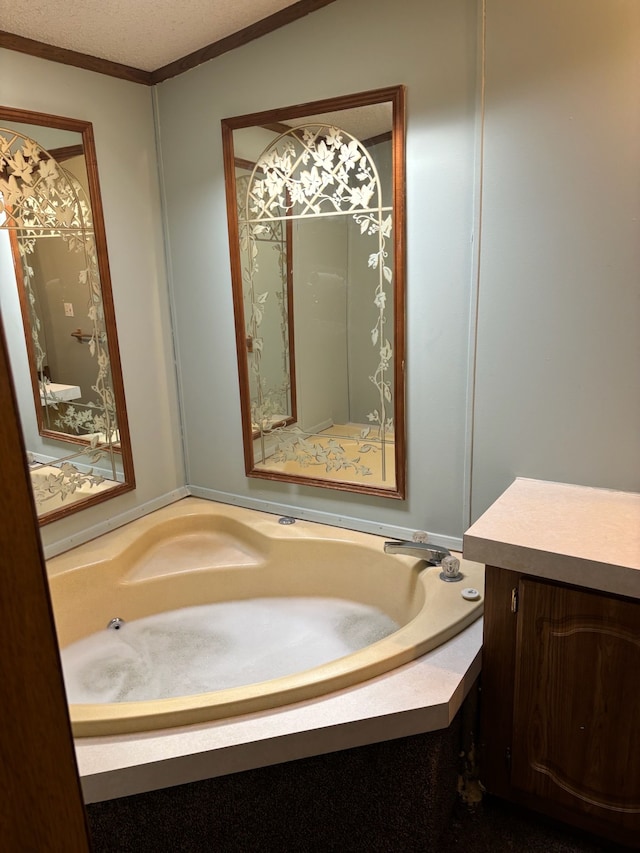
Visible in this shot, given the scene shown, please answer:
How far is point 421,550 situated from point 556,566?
67cm

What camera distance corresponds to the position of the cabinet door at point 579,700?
1.49 meters

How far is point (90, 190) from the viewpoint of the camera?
7.64ft

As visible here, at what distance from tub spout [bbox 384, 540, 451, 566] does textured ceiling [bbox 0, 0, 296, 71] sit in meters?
1.90

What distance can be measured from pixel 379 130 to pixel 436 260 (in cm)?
48

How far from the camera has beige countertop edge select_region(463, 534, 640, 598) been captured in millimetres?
1423

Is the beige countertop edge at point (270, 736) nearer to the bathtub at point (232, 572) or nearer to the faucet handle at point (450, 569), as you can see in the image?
the bathtub at point (232, 572)

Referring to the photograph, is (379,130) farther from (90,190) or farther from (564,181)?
(90,190)

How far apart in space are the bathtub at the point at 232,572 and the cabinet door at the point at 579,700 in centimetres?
29

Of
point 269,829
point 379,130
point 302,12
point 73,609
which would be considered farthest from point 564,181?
point 73,609

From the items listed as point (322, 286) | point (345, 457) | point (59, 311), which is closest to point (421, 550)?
point (345, 457)

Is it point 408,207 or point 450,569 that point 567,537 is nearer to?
point 450,569

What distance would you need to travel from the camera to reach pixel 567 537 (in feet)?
5.18

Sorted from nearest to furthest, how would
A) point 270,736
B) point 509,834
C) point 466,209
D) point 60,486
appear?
point 270,736 < point 509,834 < point 466,209 < point 60,486

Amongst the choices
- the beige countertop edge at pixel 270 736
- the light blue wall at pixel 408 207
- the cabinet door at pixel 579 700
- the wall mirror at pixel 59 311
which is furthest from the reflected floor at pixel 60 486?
the cabinet door at pixel 579 700
